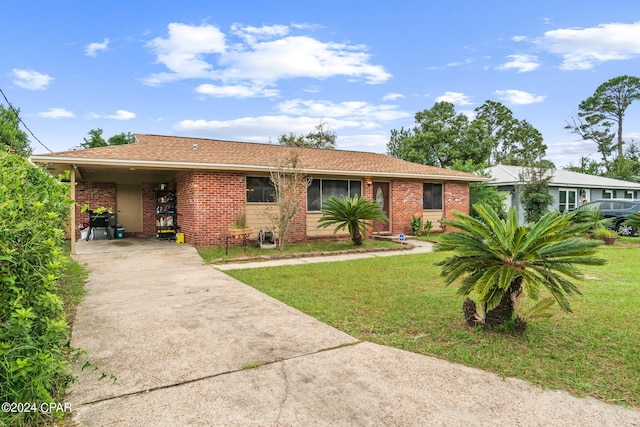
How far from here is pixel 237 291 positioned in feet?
19.4

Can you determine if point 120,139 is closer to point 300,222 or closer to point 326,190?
A: point 326,190

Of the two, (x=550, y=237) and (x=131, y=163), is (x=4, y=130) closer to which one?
(x=131, y=163)

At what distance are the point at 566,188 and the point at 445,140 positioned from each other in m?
11.2

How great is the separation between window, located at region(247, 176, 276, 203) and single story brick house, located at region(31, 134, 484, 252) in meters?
0.03

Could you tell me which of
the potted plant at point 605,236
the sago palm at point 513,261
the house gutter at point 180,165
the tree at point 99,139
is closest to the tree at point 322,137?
the tree at point 99,139

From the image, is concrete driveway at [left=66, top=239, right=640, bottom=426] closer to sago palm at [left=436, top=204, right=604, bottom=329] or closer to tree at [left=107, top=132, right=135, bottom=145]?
sago palm at [left=436, top=204, right=604, bottom=329]

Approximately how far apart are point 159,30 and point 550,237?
1237 cm

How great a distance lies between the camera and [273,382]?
2854 mm

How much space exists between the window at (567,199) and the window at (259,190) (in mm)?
18379

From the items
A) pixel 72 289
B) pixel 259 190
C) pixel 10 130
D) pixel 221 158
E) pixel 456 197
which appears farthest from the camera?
pixel 10 130

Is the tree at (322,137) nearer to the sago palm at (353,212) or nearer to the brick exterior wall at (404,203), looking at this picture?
the brick exterior wall at (404,203)

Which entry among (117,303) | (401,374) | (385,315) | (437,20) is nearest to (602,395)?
(401,374)

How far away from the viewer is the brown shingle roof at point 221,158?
9.95 meters

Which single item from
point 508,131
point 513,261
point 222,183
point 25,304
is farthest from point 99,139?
point 508,131
